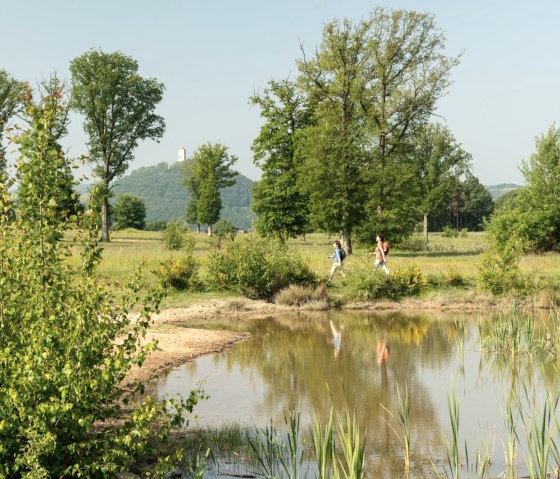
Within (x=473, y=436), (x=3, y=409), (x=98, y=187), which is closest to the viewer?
(x=3, y=409)

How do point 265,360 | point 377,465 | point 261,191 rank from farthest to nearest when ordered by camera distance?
point 261,191, point 265,360, point 377,465

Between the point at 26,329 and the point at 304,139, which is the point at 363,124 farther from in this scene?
→ the point at 26,329

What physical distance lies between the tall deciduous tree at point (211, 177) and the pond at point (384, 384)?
5611 cm

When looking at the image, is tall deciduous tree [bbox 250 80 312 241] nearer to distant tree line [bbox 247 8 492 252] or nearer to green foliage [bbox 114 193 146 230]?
distant tree line [bbox 247 8 492 252]

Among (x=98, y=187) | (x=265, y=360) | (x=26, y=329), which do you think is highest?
(x=98, y=187)

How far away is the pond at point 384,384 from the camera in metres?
9.62

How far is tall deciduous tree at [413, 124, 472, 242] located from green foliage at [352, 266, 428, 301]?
34.5 m

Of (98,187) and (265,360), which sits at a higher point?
(98,187)

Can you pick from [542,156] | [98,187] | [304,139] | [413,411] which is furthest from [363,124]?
[98,187]

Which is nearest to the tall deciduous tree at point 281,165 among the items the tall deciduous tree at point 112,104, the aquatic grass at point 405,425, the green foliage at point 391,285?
the tall deciduous tree at point 112,104

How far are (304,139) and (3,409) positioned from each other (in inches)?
1602

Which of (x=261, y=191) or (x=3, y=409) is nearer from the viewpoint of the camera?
(x=3, y=409)

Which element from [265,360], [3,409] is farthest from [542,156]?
[3,409]

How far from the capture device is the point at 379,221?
4306cm
